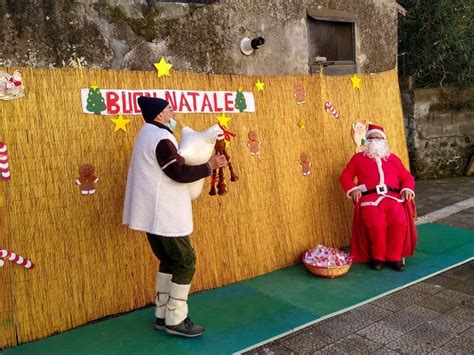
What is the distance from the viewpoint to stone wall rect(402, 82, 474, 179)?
10.4m

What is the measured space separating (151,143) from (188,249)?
84 cm

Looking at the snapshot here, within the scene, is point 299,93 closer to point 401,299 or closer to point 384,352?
point 401,299

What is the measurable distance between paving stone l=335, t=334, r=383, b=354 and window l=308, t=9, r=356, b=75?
3.31 metres

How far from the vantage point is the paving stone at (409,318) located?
3.52m

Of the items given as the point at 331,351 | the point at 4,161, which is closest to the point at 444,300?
the point at 331,351

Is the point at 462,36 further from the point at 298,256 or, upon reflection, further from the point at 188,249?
the point at 188,249

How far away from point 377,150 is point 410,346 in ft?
7.99

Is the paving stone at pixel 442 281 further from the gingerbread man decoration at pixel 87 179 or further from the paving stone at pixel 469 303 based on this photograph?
the gingerbread man decoration at pixel 87 179

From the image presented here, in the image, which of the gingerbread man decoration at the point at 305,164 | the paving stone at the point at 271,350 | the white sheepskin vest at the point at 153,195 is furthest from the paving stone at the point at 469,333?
the gingerbread man decoration at the point at 305,164

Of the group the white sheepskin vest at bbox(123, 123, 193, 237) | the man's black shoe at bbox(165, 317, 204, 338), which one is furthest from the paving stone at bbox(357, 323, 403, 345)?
the white sheepskin vest at bbox(123, 123, 193, 237)

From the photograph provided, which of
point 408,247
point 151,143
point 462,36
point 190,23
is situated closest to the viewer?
point 151,143

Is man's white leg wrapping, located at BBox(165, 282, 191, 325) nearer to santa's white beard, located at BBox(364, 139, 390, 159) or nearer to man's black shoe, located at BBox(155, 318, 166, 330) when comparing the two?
man's black shoe, located at BBox(155, 318, 166, 330)

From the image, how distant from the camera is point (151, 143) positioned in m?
3.19

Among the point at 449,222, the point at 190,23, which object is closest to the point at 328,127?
the point at 190,23
